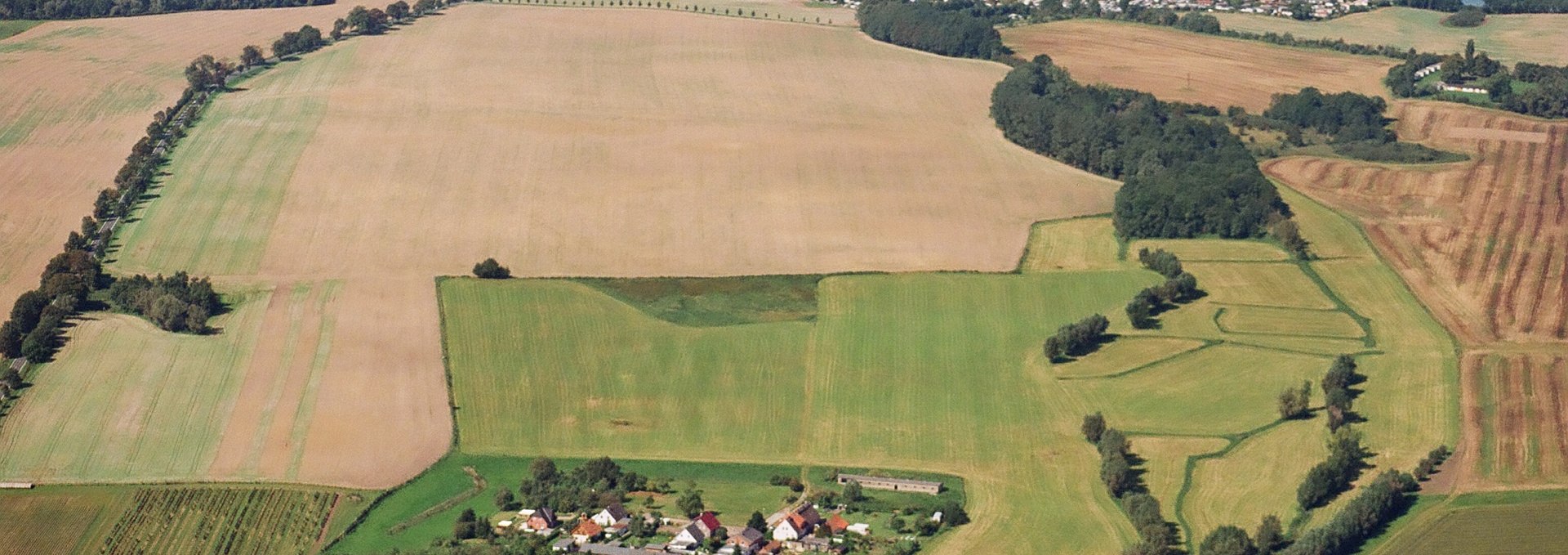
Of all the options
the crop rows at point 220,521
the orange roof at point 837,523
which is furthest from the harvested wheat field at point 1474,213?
the crop rows at point 220,521

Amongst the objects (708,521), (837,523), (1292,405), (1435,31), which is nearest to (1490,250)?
(1292,405)

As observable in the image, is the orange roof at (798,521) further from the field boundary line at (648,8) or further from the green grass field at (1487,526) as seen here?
the field boundary line at (648,8)

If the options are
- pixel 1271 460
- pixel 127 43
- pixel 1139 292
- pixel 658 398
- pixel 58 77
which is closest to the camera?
pixel 1271 460

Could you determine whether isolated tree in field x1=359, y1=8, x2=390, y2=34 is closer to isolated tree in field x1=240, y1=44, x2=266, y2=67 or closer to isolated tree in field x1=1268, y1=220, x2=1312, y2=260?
isolated tree in field x1=240, y1=44, x2=266, y2=67

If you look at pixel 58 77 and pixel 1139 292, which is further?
pixel 58 77

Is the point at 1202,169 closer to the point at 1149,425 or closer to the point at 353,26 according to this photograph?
the point at 1149,425

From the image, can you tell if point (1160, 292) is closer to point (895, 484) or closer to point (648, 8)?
point (895, 484)

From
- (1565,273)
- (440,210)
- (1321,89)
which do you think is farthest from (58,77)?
(1565,273)
